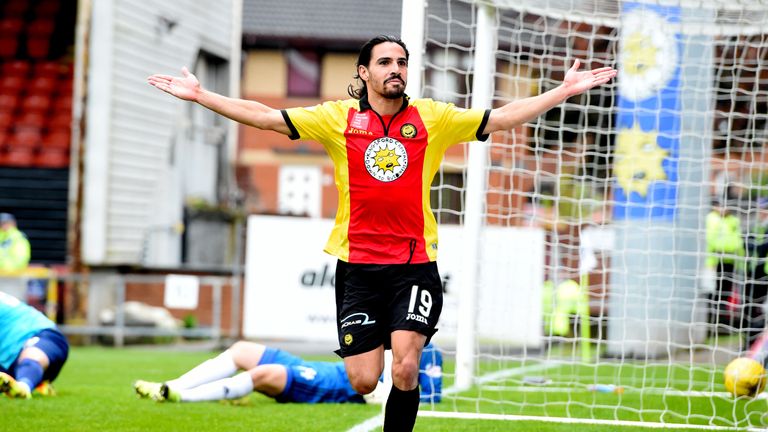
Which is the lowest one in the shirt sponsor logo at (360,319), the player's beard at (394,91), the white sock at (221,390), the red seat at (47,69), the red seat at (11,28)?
the white sock at (221,390)

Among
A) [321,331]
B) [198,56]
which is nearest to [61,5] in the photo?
[198,56]

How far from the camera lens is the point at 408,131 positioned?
592 cm

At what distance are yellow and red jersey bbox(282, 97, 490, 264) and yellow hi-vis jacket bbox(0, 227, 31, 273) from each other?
1376cm

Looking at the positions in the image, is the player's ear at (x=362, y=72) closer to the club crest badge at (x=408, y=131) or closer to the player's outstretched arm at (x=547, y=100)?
the club crest badge at (x=408, y=131)

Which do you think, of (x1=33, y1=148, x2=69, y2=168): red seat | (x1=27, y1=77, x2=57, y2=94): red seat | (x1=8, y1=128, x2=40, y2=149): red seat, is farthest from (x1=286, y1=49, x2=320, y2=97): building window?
(x1=33, y1=148, x2=69, y2=168): red seat

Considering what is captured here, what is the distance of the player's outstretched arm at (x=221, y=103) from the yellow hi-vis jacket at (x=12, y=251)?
13656 millimetres

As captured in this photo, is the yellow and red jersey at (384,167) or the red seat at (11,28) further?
the red seat at (11,28)

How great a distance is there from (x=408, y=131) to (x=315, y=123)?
0.49 meters

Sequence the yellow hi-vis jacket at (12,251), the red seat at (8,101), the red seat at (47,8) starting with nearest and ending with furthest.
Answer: the yellow hi-vis jacket at (12,251) < the red seat at (8,101) < the red seat at (47,8)

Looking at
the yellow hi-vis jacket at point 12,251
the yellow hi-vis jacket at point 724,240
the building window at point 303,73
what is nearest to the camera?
the yellow hi-vis jacket at point 724,240

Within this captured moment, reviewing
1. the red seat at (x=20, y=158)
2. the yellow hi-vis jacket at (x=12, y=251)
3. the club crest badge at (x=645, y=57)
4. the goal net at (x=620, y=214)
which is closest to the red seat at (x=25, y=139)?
the red seat at (x=20, y=158)

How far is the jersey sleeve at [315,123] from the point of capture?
19.6 feet

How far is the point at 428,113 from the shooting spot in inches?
237

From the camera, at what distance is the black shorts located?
19.1 ft
